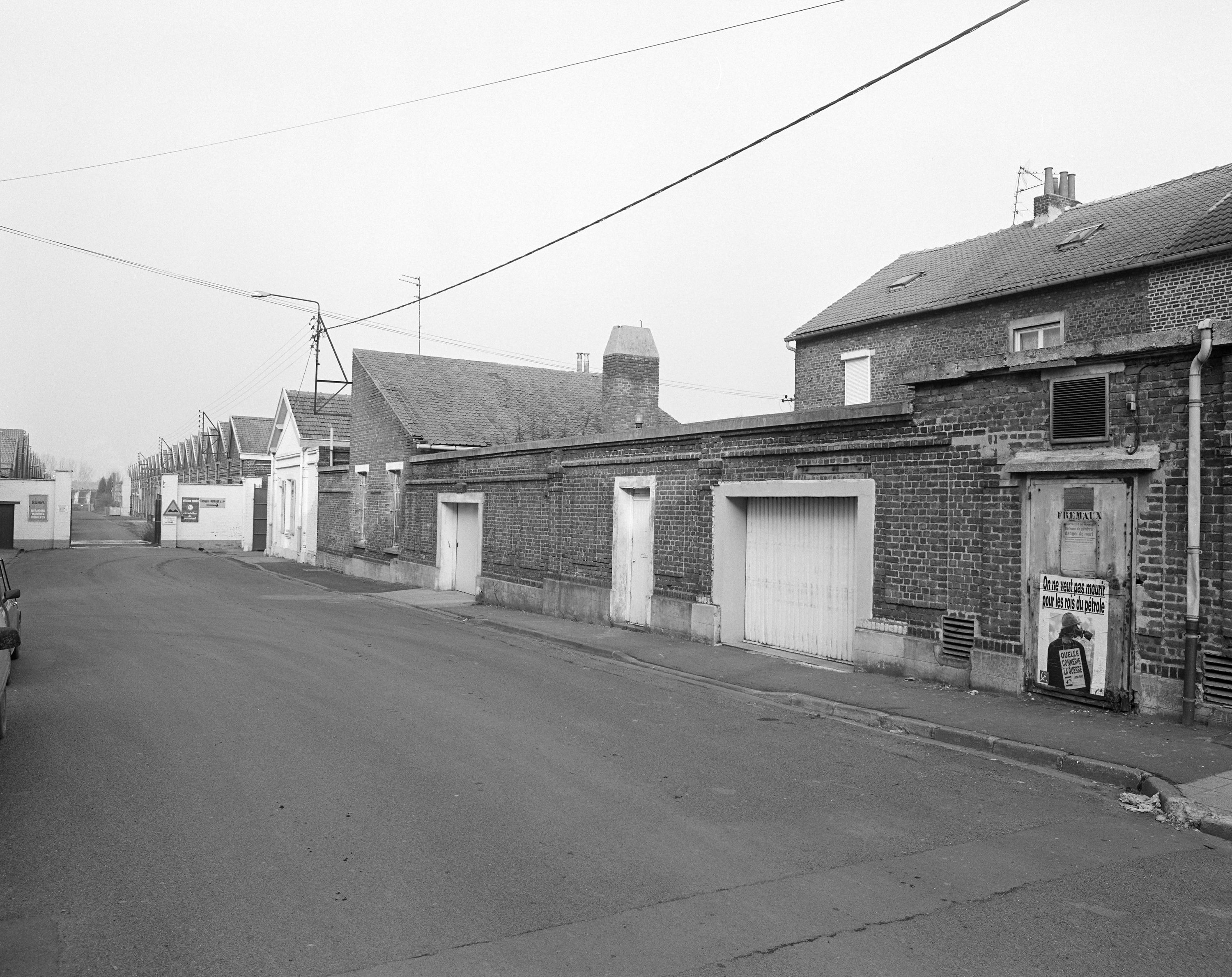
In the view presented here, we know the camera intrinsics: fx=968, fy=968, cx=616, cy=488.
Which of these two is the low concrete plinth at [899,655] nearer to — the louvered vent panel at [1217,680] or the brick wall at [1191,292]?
the louvered vent panel at [1217,680]

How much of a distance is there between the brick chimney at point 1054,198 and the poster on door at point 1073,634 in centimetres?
1925

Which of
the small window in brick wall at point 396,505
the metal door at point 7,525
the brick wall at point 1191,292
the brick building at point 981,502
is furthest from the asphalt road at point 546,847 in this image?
the metal door at point 7,525

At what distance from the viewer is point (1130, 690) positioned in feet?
30.7

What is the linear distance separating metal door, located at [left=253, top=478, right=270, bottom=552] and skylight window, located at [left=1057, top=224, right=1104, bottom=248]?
34.8 m

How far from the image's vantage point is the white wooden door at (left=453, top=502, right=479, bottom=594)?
24.2 metres

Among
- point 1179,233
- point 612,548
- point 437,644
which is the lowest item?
point 437,644

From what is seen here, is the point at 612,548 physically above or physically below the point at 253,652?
above

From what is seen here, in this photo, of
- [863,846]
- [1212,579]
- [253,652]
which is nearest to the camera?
[863,846]

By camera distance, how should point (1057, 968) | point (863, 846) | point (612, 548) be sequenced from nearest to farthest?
point (1057, 968)
point (863, 846)
point (612, 548)

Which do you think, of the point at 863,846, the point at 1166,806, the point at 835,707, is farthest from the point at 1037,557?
the point at 863,846

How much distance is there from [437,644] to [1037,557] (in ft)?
29.3

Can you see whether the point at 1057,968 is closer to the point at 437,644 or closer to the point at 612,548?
the point at 437,644

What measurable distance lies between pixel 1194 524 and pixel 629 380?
14639 mm

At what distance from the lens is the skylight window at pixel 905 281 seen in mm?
27359
